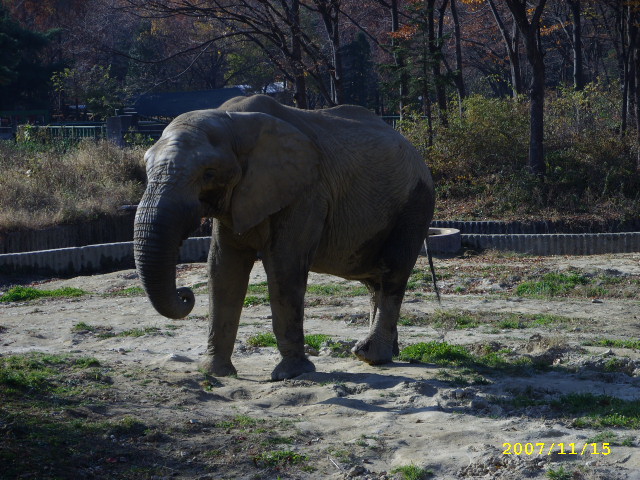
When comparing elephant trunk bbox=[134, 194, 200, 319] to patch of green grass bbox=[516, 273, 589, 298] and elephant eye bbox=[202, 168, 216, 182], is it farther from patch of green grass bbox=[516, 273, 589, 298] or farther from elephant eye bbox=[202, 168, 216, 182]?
patch of green grass bbox=[516, 273, 589, 298]

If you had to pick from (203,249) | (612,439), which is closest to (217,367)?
(612,439)

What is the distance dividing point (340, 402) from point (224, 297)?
1.77 metres

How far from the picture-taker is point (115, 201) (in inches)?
792

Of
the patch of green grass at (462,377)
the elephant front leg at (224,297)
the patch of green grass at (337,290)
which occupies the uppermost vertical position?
the elephant front leg at (224,297)

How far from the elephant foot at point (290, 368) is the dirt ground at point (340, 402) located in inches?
6.1

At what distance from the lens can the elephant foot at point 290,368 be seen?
26.5ft

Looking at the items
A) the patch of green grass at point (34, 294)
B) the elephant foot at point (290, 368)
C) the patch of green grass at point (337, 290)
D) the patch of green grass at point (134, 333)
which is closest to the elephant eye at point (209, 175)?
the elephant foot at point (290, 368)

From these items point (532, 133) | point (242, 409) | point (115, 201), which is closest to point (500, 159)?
point (532, 133)

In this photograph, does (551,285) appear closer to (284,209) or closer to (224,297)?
(224,297)

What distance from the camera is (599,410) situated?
22.3 feet

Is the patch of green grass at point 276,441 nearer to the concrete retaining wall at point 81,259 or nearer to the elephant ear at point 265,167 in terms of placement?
the elephant ear at point 265,167

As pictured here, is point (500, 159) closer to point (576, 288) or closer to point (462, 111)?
point (462, 111)

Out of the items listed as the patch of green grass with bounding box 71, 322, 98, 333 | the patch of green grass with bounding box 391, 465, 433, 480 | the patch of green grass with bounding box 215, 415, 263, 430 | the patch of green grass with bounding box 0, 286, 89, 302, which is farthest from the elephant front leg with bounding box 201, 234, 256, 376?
the patch of green grass with bounding box 0, 286, 89, 302
